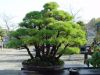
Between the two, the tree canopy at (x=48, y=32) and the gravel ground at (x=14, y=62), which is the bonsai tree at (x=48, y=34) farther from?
the gravel ground at (x=14, y=62)

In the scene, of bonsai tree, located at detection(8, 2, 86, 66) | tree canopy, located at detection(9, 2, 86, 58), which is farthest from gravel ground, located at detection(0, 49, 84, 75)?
tree canopy, located at detection(9, 2, 86, 58)

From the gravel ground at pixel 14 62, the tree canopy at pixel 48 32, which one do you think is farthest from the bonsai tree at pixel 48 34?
the gravel ground at pixel 14 62

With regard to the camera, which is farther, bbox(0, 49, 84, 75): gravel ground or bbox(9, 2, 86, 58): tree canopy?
bbox(0, 49, 84, 75): gravel ground

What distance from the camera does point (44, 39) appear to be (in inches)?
245

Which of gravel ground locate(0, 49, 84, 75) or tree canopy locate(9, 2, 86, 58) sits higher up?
tree canopy locate(9, 2, 86, 58)

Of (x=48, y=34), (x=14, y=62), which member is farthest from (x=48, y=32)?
(x=14, y=62)

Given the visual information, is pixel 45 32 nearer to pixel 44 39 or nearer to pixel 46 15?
pixel 44 39

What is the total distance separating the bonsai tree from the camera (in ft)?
20.3

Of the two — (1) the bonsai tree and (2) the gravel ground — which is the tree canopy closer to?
(1) the bonsai tree

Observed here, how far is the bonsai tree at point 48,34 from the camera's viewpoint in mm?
6195

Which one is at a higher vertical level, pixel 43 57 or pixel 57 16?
pixel 57 16

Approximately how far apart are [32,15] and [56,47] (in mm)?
928

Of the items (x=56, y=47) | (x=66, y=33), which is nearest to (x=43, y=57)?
(x=56, y=47)

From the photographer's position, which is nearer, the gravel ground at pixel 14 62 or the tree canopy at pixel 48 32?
the tree canopy at pixel 48 32
